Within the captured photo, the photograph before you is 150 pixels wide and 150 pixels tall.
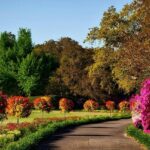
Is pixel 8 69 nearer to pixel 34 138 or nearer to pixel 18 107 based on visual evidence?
pixel 18 107

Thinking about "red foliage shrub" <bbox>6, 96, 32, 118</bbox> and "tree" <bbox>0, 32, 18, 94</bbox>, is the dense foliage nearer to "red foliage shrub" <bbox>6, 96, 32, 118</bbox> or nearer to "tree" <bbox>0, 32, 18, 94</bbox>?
"tree" <bbox>0, 32, 18, 94</bbox>

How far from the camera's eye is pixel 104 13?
175ft

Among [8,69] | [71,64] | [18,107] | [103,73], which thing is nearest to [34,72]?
[8,69]

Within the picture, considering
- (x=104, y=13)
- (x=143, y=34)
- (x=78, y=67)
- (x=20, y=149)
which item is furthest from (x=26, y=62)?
(x=20, y=149)

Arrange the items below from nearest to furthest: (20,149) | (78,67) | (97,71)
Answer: (20,149) → (97,71) → (78,67)

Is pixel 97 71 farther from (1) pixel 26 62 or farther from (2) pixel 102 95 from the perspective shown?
(1) pixel 26 62

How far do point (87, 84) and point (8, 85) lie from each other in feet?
62.7

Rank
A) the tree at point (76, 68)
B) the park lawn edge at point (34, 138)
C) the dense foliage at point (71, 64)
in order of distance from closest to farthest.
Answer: the park lawn edge at point (34, 138), the dense foliage at point (71, 64), the tree at point (76, 68)

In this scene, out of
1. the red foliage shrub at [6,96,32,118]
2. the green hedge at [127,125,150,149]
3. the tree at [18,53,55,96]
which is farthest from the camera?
the tree at [18,53,55,96]

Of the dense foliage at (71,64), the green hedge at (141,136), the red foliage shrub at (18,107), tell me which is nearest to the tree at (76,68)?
the dense foliage at (71,64)

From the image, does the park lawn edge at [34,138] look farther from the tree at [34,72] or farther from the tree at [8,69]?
the tree at [8,69]

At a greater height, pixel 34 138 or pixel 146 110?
pixel 146 110

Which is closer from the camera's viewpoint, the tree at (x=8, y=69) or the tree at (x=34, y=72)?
the tree at (x=34, y=72)

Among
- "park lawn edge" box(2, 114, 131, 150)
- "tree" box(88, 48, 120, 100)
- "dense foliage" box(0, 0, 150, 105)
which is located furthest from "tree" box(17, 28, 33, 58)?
"park lawn edge" box(2, 114, 131, 150)
